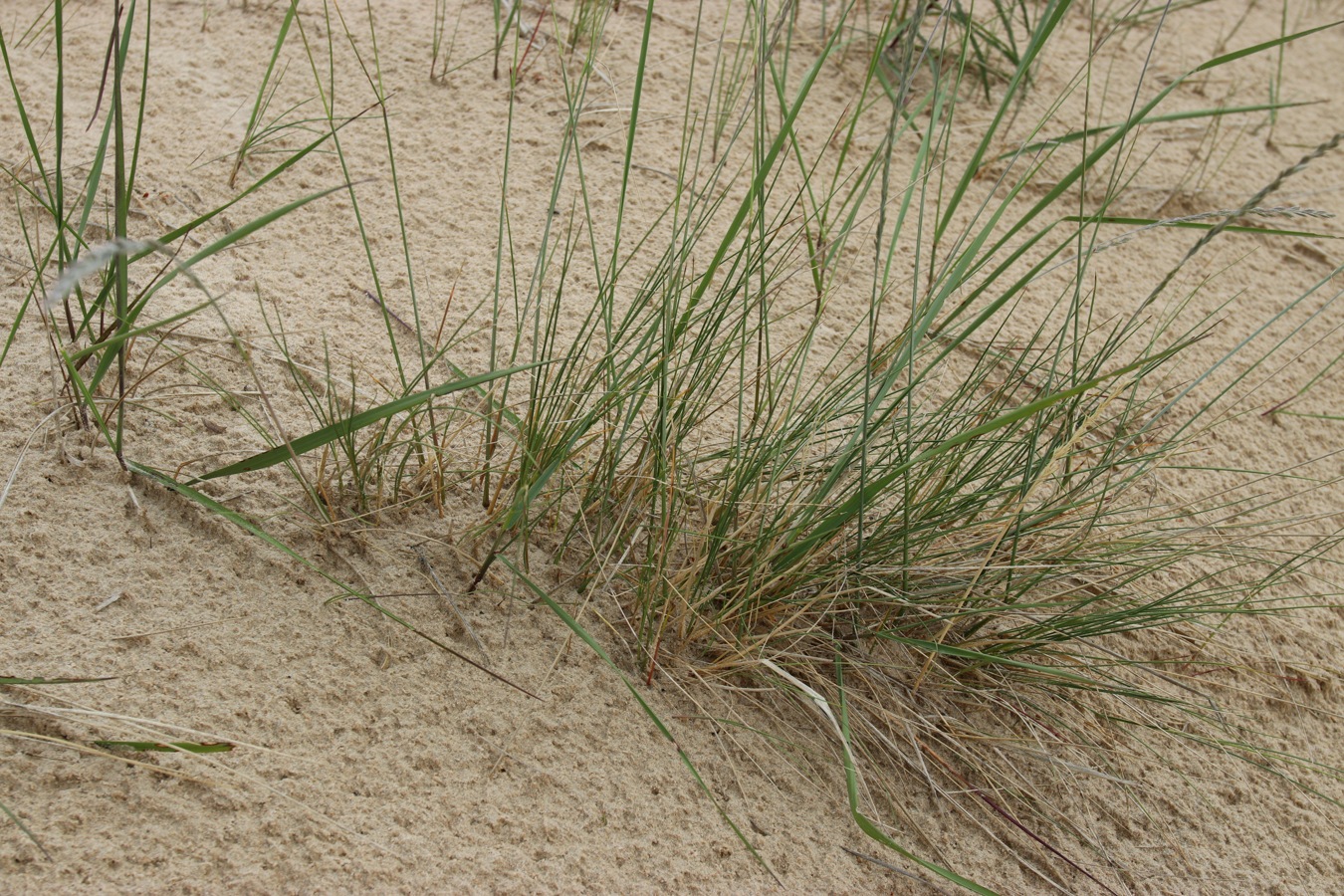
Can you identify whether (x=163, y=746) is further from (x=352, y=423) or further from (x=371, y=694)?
(x=352, y=423)

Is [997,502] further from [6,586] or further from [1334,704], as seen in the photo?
[6,586]

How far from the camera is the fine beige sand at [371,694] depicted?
1.12 m

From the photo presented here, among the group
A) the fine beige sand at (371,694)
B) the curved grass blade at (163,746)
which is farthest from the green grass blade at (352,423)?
the curved grass blade at (163,746)

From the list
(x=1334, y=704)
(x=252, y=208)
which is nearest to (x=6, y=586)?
(x=252, y=208)

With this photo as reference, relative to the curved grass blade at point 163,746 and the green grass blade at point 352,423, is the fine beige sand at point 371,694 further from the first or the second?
the green grass blade at point 352,423

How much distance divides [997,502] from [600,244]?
0.83 m

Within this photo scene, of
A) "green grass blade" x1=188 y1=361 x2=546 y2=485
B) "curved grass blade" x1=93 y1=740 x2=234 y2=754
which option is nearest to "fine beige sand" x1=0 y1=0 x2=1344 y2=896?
"curved grass blade" x1=93 y1=740 x2=234 y2=754

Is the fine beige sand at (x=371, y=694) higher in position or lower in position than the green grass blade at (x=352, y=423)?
lower

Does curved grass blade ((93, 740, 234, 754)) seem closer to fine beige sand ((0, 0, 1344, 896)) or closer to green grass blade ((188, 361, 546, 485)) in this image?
fine beige sand ((0, 0, 1344, 896))

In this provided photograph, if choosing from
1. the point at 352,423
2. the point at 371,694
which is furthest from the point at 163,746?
the point at 352,423

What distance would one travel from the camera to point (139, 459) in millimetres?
1412

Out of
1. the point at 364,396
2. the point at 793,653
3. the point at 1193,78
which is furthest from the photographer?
the point at 1193,78

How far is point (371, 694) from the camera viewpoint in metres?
1.26

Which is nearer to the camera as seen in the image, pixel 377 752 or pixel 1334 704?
pixel 377 752
